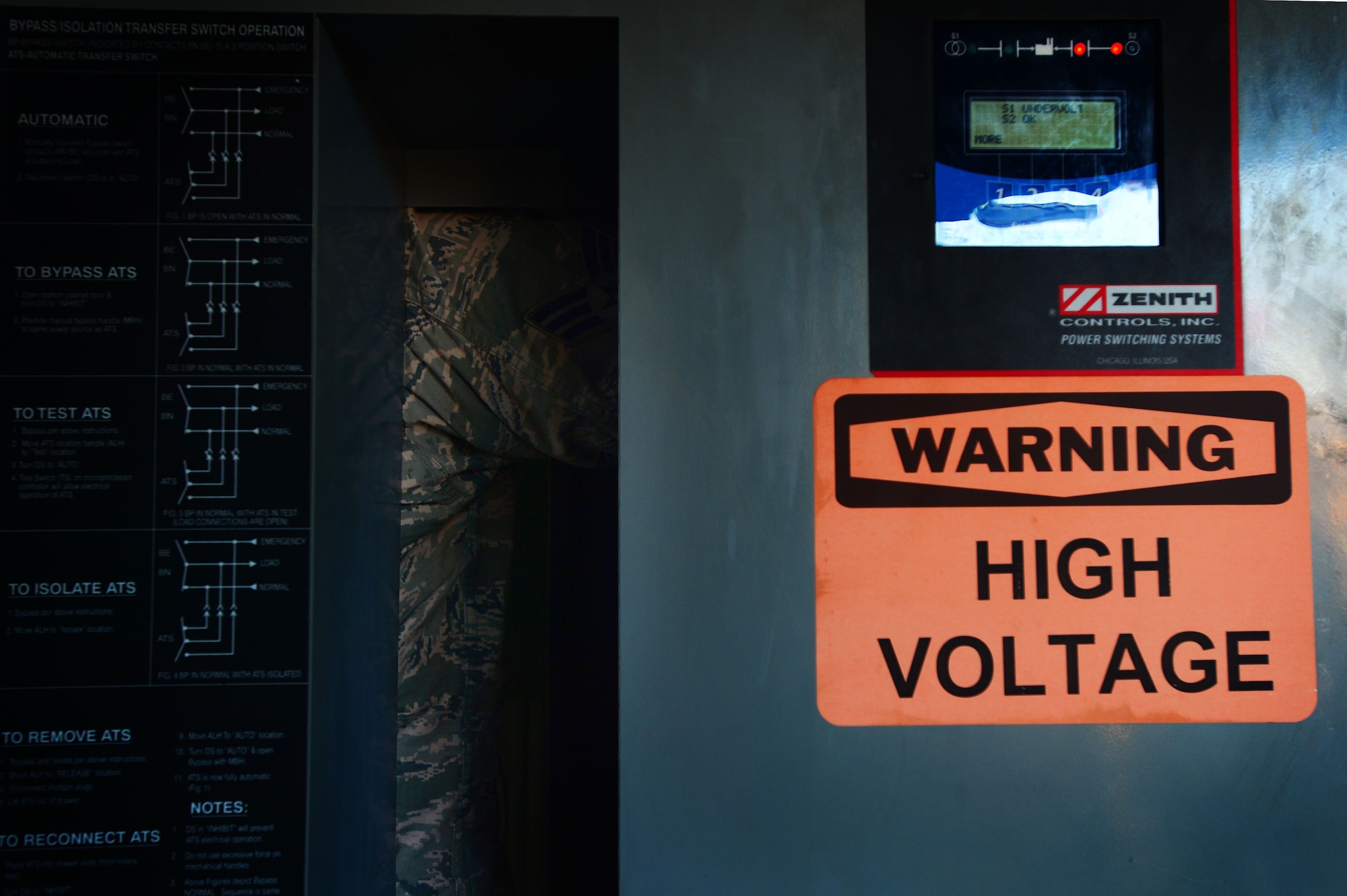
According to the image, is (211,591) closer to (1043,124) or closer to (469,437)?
(469,437)

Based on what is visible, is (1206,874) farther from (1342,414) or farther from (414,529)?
(414,529)

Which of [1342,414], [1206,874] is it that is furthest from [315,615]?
[1342,414]

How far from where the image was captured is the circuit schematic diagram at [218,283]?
0.86 meters

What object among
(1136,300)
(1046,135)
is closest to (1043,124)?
(1046,135)

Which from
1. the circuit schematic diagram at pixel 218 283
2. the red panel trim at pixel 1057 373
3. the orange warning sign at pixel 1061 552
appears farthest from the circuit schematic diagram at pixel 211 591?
the red panel trim at pixel 1057 373

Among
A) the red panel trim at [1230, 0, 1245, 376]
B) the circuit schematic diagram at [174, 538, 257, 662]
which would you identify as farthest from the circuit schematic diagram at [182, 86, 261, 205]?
the red panel trim at [1230, 0, 1245, 376]

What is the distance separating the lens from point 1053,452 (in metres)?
0.88

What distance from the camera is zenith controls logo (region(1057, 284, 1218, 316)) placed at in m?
0.89

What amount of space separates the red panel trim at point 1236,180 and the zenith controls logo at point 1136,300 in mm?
35

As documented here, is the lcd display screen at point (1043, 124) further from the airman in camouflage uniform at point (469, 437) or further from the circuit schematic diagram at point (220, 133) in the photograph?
the circuit schematic diagram at point (220, 133)

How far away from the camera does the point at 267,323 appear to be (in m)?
0.87

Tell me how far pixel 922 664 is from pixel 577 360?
0.76m

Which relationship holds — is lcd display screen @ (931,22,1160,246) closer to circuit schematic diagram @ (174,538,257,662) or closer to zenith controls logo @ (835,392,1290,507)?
zenith controls logo @ (835,392,1290,507)

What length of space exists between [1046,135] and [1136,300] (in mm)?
221
